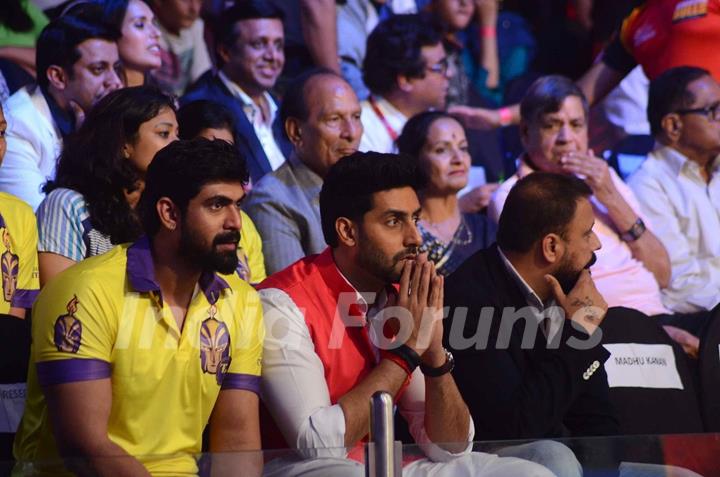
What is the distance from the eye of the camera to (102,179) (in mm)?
4160

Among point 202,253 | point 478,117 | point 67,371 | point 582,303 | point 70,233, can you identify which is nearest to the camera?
point 67,371

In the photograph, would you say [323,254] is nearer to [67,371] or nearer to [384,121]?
[67,371]

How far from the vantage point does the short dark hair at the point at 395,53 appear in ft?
20.3

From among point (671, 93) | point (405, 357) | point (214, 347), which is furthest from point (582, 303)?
point (671, 93)

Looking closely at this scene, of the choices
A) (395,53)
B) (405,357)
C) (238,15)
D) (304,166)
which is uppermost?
(238,15)

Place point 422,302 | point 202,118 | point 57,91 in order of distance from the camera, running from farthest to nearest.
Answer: point 57,91, point 202,118, point 422,302

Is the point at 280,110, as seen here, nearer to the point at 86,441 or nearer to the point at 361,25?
the point at 361,25

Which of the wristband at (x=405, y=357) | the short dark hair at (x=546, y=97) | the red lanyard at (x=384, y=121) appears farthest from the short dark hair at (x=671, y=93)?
the wristband at (x=405, y=357)

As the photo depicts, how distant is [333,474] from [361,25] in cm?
427

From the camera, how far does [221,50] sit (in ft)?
19.8

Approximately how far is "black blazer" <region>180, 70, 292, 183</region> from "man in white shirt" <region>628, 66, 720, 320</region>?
1.73 metres

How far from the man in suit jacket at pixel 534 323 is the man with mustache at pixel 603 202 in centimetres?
101

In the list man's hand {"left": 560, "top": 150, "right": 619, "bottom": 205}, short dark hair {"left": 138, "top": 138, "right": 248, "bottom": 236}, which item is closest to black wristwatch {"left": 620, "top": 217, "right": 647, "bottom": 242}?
man's hand {"left": 560, "top": 150, "right": 619, "bottom": 205}

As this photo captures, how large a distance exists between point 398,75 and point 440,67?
22 centimetres
